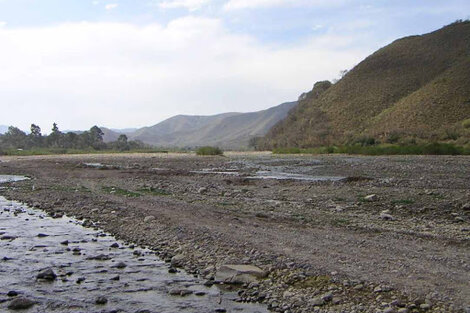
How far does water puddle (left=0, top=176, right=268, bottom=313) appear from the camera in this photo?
7.25 metres

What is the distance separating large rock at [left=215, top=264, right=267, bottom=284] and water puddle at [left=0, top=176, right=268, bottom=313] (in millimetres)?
320

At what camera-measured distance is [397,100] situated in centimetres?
7669

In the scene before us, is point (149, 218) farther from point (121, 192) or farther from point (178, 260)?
point (121, 192)

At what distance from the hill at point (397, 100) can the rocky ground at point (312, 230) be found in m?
34.0

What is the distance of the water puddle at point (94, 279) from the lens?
725 cm

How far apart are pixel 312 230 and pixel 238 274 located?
12.3ft

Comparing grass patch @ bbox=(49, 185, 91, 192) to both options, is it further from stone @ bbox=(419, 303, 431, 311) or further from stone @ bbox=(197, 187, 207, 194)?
stone @ bbox=(419, 303, 431, 311)

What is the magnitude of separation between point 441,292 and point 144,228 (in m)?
7.68

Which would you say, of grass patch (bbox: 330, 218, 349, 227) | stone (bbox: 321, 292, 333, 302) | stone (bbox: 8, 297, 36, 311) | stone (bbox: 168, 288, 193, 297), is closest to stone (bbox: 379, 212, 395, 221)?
grass patch (bbox: 330, 218, 349, 227)

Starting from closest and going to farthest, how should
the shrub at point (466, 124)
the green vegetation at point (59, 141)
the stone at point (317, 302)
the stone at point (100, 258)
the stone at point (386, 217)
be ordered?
the stone at point (317, 302)
the stone at point (100, 258)
the stone at point (386, 217)
the shrub at point (466, 124)
the green vegetation at point (59, 141)

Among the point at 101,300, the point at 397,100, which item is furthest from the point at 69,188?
the point at 397,100

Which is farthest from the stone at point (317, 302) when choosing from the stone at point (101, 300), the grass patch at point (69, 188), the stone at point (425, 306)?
the grass patch at point (69, 188)

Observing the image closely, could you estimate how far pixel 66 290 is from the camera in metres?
7.97

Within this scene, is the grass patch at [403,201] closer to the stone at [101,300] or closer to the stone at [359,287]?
the stone at [359,287]
